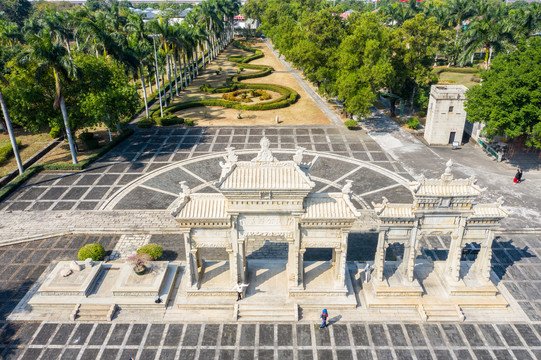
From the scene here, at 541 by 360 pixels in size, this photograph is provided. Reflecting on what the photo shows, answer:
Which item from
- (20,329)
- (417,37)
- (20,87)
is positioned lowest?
(20,329)

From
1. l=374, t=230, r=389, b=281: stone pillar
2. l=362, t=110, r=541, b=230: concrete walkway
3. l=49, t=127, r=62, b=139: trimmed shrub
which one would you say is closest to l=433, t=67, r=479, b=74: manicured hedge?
l=362, t=110, r=541, b=230: concrete walkway

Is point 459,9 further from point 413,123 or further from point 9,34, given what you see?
point 9,34

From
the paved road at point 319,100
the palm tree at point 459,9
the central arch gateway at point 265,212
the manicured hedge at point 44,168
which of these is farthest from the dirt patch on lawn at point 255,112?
the palm tree at point 459,9

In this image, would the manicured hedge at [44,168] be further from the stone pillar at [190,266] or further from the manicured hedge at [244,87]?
the stone pillar at [190,266]

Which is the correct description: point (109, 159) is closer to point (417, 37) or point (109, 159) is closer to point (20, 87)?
point (20, 87)

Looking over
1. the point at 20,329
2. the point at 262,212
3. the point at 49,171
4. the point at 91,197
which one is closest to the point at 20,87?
the point at 49,171

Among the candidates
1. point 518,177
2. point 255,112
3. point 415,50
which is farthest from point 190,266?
point 415,50
